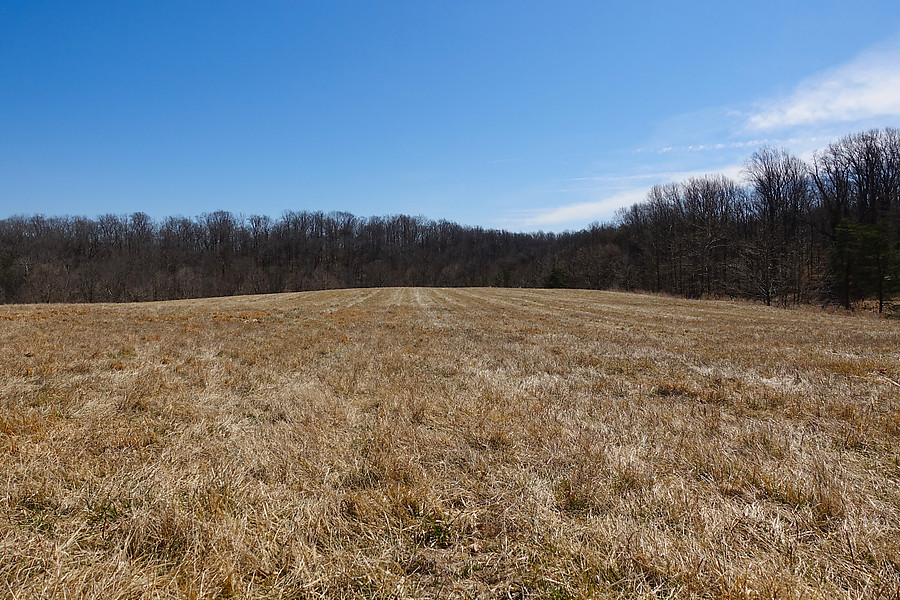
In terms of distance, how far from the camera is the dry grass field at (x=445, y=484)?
1.86m

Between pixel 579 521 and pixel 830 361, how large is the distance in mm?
7632

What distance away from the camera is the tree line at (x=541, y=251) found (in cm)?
3712

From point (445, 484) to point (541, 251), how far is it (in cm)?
10365

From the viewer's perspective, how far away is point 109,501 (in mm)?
2496

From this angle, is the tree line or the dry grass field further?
the tree line

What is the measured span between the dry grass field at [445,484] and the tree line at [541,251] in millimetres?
40279

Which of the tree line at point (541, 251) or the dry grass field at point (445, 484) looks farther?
the tree line at point (541, 251)

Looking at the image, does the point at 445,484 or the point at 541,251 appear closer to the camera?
the point at 445,484

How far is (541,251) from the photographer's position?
335ft

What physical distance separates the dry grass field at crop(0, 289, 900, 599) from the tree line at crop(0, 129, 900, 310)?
40.3 meters

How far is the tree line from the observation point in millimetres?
37125

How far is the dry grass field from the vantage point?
73.2 inches

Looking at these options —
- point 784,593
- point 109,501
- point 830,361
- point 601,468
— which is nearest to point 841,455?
point 601,468

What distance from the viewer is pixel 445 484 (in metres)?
2.80
